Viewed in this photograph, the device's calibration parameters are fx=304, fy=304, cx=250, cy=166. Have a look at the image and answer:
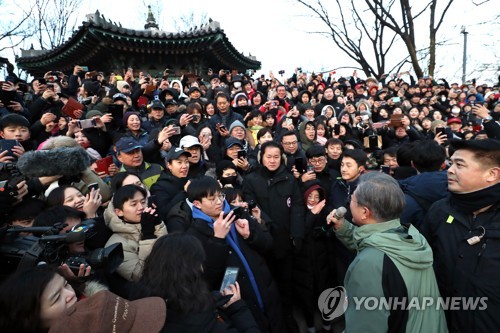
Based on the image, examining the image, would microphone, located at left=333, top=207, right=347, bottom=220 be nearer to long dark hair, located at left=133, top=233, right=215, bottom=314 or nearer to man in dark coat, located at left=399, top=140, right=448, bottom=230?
man in dark coat, located at left=399, top=140, right=448, bottom=230

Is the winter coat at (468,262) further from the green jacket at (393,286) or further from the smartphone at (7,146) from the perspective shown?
the smartphone at (7,146)

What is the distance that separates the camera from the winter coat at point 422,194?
98.3 inches

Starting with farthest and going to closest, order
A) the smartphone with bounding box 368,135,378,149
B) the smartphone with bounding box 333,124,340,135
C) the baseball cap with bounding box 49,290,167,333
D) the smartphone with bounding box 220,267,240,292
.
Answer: the smartphone with bounding box 333,124,340,135, the smartphone with bounding box 368,135,378,149, the smartphone with bounding box 220,267,240,292, the baseball cap with bounding box 49,290,167,333

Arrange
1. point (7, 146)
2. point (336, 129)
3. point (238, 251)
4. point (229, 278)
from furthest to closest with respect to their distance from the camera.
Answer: point (336, 129) → point (7, 146) → point (238, 251) → point (229, 278)

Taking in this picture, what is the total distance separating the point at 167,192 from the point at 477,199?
260cm

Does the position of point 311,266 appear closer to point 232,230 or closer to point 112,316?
point 232,230

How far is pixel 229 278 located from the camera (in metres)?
2.07

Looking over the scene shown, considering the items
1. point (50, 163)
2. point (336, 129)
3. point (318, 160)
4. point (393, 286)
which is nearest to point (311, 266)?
point (318, 160)

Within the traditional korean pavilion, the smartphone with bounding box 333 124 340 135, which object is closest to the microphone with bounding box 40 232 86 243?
the smartphone with bounding box 333 124 340 135

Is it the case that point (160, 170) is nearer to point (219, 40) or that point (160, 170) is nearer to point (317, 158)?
point (317, 158)

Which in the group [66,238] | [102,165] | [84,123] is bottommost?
[66,238]

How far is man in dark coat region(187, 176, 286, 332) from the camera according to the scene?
2213 millimetres

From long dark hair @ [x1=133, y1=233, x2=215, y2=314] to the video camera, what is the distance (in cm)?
27

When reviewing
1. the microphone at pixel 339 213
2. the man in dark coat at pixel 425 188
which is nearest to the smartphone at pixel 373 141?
the man in dark coat at pixel 425 188
